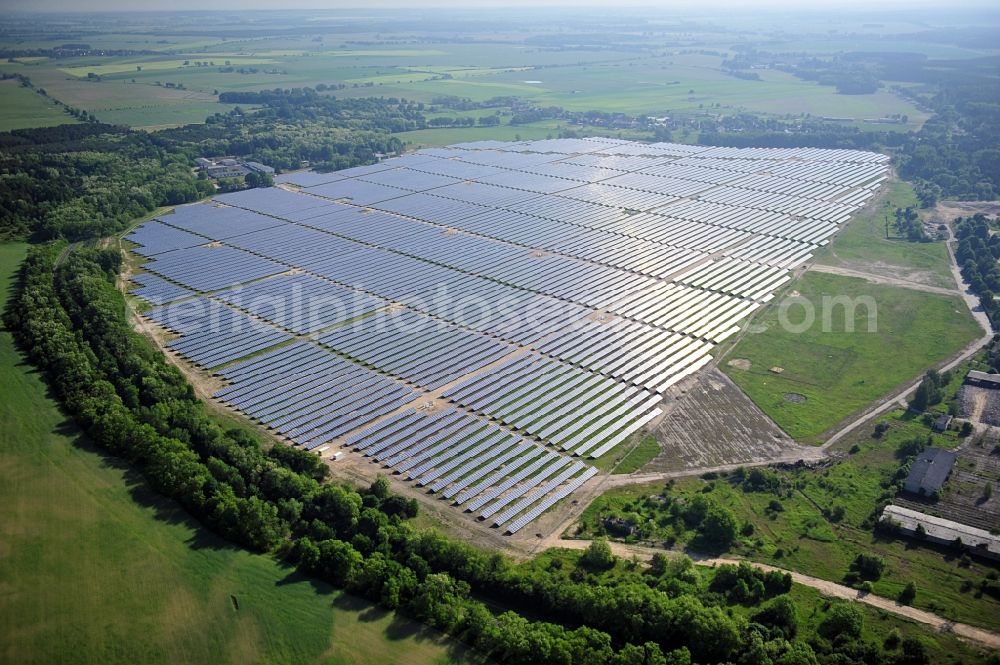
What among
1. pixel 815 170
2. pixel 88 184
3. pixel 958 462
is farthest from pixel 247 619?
Answer: pixel 815 170

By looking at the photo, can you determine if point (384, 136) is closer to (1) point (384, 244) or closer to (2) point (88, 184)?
(2) point (88, 184)

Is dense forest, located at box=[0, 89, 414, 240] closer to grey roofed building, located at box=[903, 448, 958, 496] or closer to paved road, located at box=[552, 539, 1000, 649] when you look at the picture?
paved road, located at box=[552, 539, 1000, 649]

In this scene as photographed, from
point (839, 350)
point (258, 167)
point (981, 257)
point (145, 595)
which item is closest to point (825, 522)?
point (839, 350)

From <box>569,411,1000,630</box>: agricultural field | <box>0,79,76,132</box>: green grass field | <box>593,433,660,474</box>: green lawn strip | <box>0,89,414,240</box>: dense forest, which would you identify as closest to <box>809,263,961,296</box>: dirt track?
<box>569,411,1000,630</box>: agricultural field

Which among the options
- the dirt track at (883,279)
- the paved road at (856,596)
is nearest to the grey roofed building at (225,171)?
the dirt track at (883,279)

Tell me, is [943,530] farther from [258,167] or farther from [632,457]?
[258,167]

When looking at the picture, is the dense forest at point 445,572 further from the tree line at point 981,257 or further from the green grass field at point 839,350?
the tree line at point 981,257
